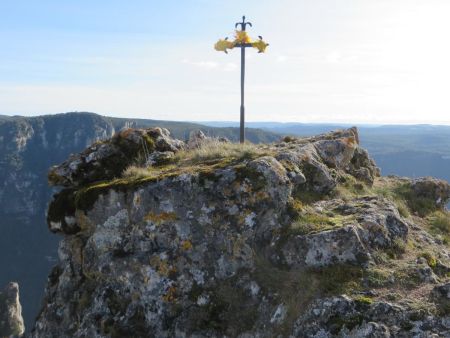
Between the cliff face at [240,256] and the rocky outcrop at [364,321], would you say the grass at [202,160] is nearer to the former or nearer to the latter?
the cliff face at [240,256]

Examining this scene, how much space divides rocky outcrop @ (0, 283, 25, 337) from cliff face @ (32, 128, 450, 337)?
5096 cm

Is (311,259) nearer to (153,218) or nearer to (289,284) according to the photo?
(289,284)

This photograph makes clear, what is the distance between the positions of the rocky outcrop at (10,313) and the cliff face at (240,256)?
51.0 m

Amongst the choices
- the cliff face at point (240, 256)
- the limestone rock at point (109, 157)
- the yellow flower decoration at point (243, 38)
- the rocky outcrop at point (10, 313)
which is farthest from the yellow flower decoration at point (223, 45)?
the rocky outcrop at point (10, 313)

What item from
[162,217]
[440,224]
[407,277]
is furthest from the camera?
[440,224]

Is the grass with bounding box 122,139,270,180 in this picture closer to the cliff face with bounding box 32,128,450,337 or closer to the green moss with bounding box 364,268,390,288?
the cliff face with bounding box 32,128,450,337

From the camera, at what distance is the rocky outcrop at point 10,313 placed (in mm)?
54875

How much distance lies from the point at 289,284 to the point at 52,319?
5770 millimetres

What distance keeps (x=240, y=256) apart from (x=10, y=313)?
5634 cm

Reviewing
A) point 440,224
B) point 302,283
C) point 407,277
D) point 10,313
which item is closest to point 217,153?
point 302,283

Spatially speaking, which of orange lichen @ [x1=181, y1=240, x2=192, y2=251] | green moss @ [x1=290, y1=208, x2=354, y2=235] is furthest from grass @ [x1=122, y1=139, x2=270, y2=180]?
green moss @ [x1=290, y1=208, x2=354, y2=235]

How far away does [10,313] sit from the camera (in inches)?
2206

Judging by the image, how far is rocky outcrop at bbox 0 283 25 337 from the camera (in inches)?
2160

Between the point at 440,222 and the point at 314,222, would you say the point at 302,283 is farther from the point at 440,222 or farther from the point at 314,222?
the point at 440,222
